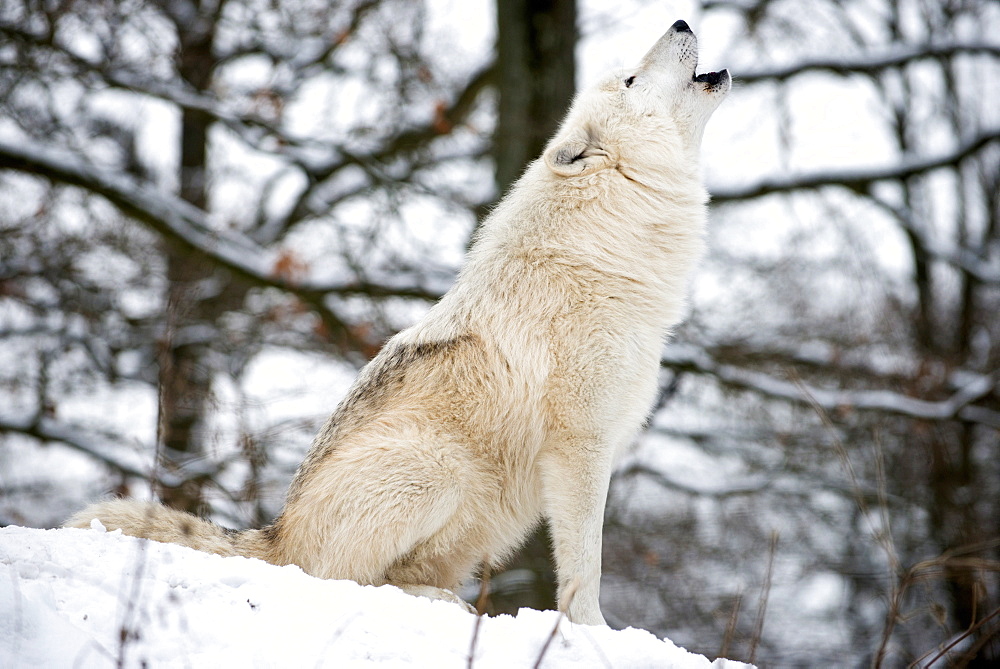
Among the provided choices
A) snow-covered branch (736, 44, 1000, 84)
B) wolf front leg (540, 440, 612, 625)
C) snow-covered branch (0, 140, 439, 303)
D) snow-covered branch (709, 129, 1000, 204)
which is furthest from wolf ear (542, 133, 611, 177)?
snow-covered branch (736, 44, 1000, 84)

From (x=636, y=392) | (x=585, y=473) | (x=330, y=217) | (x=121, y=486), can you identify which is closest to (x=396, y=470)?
(x=585, y=473)

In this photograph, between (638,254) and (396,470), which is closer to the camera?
(396,470)

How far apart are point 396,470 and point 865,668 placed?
7486 mm

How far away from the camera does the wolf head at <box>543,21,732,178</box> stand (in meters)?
4.52

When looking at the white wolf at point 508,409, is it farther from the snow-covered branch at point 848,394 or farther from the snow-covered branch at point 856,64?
the snow-covered branch at point 856,64

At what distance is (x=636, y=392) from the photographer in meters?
4.00

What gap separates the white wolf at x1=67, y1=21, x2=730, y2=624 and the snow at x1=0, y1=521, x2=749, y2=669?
554mm

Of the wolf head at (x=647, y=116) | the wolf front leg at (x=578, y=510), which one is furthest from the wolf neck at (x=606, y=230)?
the wolf front leg at (x=578, y=510)

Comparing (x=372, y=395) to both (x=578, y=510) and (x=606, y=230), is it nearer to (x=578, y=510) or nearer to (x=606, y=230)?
(x=578, y=510)

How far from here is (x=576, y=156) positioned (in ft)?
14.7

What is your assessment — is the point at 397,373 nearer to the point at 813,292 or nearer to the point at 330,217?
the point at 330,217

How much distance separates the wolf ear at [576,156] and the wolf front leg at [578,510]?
59.1 inches

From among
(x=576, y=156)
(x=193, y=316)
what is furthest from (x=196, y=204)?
(x=576, y=156)

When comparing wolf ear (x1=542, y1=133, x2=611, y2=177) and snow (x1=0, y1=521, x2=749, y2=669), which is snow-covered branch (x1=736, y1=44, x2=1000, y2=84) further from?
snow (x1=0, y1=521, x2=749, y2=669)
